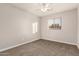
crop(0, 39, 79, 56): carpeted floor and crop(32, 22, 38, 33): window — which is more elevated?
crop(32, 22, 38, 33): window

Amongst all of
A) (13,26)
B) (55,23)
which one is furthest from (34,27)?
(13,26)

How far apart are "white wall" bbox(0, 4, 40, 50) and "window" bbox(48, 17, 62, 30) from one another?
155cm

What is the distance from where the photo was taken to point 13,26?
12.2 ft

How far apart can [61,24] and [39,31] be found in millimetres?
2012

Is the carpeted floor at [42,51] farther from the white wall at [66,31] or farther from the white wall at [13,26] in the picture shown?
the white wall at [66,31]

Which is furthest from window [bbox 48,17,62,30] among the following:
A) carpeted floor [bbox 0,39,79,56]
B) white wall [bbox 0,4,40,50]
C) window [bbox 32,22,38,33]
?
carpeted floor [bbox 0,39,79,56]

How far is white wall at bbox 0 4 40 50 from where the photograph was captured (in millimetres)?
3211

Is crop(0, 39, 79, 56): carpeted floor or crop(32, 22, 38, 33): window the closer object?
crop(0, 39, 79, 56): carpeted floor

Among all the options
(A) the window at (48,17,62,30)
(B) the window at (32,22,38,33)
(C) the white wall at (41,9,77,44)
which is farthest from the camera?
(B) the window at (32,22,38,33)

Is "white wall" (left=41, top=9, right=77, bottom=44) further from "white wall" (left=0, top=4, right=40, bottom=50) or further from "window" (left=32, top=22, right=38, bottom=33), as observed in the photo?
"white wall" (left=0, top=4, right=40, bottom=50)

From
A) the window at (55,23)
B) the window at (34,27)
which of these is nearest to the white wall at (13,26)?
the window at (34,27)

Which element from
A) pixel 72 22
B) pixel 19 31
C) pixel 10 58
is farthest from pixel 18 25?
pixel 10 58

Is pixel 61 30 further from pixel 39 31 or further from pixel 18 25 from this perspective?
pixel 18 25

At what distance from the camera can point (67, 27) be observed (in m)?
4.57
